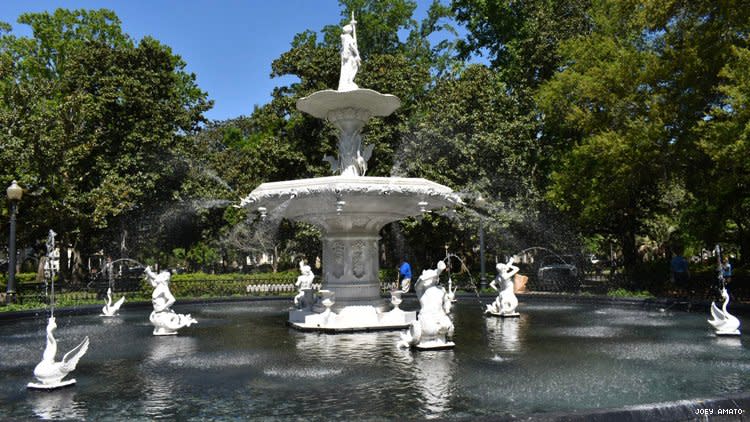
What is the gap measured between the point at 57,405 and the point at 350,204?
698cm

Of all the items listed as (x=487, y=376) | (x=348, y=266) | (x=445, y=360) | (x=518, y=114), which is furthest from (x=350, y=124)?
(x=518, y=114)

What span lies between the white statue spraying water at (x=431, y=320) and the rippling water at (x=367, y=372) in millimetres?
217

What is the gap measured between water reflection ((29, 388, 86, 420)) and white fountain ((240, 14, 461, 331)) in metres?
5.80

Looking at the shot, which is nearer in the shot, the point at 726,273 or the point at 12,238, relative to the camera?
the point at 12,238

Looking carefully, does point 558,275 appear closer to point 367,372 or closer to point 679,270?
point 679,270

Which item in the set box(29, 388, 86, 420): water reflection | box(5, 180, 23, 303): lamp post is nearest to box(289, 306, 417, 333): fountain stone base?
box(29, 388, 86, 420): water reflection

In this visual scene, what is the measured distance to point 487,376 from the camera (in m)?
7.55

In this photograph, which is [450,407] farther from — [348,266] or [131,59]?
[131,59]

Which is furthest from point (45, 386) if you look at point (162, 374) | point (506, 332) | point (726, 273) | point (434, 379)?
point (726, 273)

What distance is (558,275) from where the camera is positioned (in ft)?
114

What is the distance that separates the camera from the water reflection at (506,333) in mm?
9972

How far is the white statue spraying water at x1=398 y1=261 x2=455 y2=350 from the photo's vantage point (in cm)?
941

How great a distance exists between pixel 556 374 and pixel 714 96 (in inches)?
709

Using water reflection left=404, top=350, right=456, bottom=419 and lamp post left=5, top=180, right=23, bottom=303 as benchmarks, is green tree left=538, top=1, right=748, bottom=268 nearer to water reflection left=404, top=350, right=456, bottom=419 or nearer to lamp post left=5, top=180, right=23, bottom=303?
water reflection left=404, top=350, right=456, bottom=419
